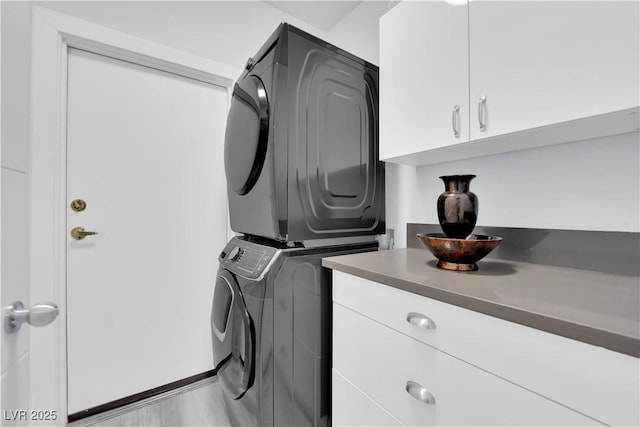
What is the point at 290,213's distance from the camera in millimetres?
1178

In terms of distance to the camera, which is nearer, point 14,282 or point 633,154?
point 14,282

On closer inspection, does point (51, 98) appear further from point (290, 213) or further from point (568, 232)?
point (568, 232)

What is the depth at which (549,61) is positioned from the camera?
796 millimetres

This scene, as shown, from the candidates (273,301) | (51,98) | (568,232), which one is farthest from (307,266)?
(51,98)

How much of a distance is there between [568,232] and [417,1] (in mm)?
1073

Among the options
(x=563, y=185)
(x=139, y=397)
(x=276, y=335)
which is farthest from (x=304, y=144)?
(x=139, y=397)

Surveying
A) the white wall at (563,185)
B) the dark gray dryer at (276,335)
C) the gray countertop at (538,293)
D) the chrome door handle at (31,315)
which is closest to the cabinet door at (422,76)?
the white wall at (563,185)

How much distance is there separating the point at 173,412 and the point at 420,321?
1655 millimetres

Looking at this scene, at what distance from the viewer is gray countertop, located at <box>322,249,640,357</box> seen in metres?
0.51

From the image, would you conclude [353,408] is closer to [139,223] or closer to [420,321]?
[420,321]

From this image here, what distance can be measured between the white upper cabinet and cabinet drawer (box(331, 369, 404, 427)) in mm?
980

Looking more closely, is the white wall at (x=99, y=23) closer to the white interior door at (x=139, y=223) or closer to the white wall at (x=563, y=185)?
the white interior door at (x=139, y=223)

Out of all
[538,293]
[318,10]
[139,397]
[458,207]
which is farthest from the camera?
[318,10]

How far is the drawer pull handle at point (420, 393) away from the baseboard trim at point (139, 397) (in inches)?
65.3
